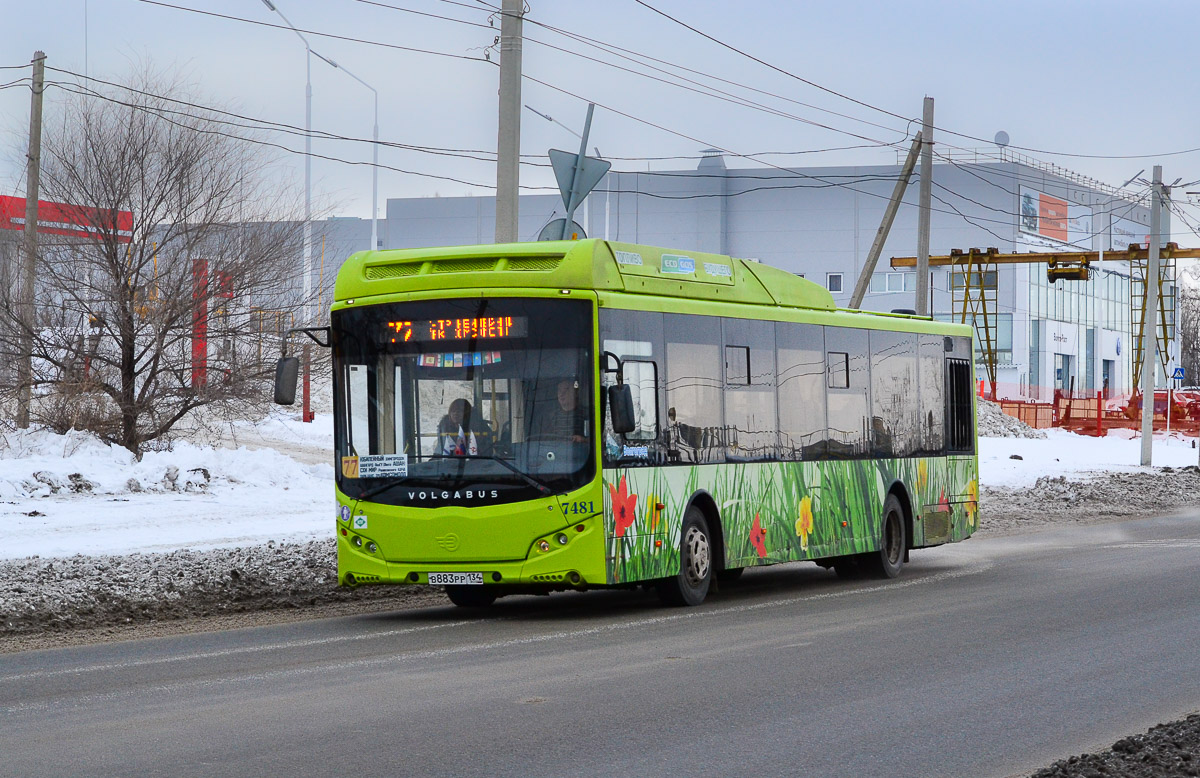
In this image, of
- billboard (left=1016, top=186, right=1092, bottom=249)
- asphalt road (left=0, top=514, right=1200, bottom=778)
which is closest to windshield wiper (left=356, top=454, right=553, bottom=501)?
asphalt road (left=0, top=514, right=1200, bottom=778)

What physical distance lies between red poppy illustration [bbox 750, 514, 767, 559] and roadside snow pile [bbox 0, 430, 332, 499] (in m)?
13.2

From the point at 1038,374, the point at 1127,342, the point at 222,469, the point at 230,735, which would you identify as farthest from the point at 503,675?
the point at 1127,342

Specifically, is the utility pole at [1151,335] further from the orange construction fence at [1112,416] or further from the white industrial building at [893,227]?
the white industrial building at [893,227]

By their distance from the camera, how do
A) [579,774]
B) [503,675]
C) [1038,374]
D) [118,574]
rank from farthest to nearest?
[1038,374] < [118,574] < [503,675] < [579,774]

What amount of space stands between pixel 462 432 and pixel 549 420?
70 centimetres

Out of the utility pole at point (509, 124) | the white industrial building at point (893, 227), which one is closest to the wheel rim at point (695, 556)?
the utility pole at point (509, 124)

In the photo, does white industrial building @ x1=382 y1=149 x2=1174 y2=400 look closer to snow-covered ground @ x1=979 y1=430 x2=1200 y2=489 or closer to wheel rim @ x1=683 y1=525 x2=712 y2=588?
snow-covered ground @ x1=979 y1=430 x2=1200 y2=489

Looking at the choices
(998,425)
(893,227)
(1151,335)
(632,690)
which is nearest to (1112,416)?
(998,425)

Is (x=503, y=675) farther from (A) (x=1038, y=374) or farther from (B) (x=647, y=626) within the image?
(A) (x=1038, y=374)

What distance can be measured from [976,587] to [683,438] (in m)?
3.81

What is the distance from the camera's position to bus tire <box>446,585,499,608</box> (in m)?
14.1

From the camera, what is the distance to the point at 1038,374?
86.8m

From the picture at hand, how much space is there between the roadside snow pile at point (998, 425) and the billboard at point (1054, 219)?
31.9 meters

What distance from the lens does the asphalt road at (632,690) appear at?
715 centimetres
